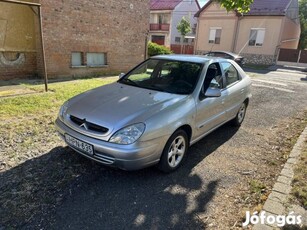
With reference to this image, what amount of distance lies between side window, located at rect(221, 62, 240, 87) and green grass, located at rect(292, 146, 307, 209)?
1.83 metres

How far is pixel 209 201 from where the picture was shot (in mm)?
3096

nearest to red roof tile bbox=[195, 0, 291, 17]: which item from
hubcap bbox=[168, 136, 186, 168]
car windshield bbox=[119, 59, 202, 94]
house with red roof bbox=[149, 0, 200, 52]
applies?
house with red roof bbox=[149, 0, 200, 52]

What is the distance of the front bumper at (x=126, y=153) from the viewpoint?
2971 mm

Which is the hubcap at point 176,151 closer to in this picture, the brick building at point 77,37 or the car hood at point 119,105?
the car hood at point 119,105

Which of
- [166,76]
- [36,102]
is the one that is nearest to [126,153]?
[166,76]

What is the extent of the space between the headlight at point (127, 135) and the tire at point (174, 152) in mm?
518

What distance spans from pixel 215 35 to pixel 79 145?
2707 centimetres

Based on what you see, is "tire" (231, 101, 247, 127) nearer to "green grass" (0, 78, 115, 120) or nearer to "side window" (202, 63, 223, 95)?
"side window" (202, 63, 223, 95)

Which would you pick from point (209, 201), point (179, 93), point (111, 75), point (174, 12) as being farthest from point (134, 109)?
point (174, 12)

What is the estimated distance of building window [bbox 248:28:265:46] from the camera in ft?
82.8

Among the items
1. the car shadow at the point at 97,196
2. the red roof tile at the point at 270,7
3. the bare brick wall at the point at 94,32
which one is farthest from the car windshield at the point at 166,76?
the red roof tile at the point at 270,7

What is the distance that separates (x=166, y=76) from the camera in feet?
14.1

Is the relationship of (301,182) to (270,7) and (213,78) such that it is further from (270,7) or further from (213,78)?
(270,7)

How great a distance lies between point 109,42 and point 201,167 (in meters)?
8.77
